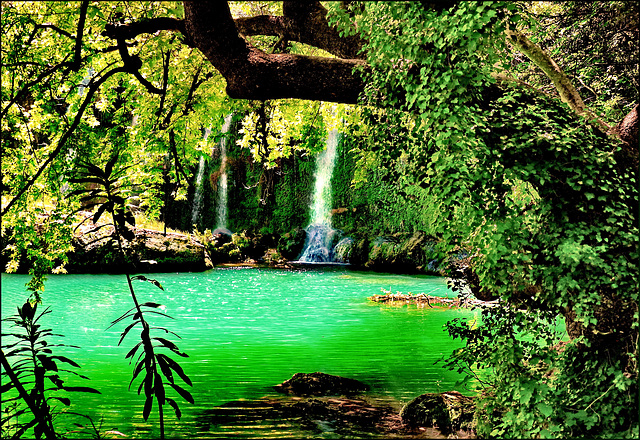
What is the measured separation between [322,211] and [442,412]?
22394 millimetres

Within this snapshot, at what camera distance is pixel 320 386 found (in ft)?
23.1

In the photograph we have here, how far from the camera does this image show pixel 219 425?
5.85 metres

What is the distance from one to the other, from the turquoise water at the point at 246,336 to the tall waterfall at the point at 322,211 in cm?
692

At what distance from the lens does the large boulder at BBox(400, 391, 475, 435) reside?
566cm

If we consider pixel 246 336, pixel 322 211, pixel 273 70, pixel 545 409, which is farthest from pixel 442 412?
pixel 322 211

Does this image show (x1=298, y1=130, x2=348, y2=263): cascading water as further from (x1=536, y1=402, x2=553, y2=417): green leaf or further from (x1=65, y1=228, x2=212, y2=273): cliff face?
(x1=536, y1=402, x2=553, y2=417): green leaf

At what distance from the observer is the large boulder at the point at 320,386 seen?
694 cm

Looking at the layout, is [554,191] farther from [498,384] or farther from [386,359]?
[386,359]

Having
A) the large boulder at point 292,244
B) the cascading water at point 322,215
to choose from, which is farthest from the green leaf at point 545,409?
the large boulder at point 292,244

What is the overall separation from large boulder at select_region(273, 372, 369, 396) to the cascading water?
18.0 m

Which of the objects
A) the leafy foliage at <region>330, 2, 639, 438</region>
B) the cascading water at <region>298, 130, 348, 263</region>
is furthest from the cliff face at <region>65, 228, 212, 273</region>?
the leafy foliage at <region>330, 2, 639, 438</region>

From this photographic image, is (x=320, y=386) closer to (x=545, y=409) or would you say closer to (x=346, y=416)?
(x=346, y=416)

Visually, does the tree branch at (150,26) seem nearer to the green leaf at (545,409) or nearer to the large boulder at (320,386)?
the large boulder at (320,386)

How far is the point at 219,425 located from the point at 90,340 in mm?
4957
